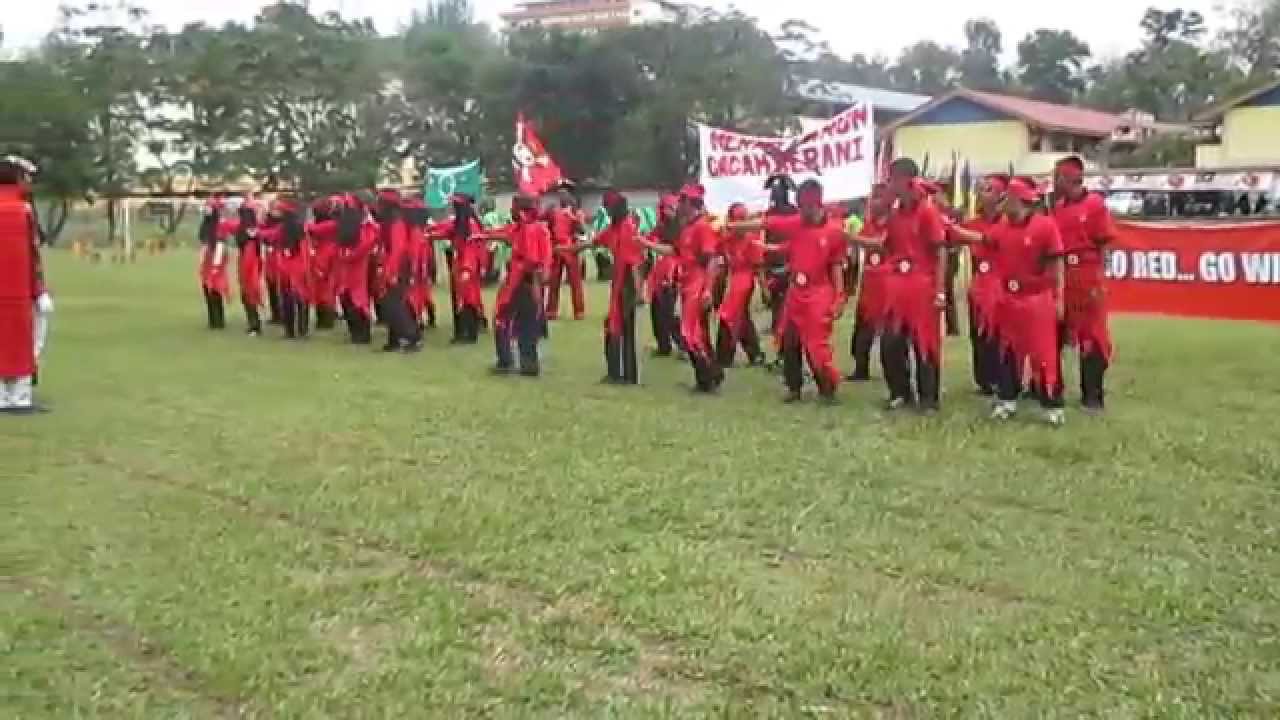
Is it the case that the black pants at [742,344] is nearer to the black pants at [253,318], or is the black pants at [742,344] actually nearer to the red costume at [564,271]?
the red costume at [564,271]

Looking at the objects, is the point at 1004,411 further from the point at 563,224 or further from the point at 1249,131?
the point at 1249,131

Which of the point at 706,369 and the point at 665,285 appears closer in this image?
the point at 706,369

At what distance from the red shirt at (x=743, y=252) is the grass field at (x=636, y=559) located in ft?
3.79

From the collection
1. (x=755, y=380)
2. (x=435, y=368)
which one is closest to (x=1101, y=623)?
(x=755, y=380)

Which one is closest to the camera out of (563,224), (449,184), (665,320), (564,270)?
(665,320)

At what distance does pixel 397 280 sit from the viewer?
1623 centimetres

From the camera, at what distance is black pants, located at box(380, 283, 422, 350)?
641 inches

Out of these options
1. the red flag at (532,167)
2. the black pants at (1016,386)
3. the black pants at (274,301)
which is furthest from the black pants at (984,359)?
the red flag at (532,167)

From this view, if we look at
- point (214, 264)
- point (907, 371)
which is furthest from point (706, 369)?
point (214, 264)

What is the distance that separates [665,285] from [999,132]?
44298mm

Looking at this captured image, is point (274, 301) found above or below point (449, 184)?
below

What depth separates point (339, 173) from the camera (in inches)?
2200

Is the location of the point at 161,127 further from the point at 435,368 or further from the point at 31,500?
the point at 31,500

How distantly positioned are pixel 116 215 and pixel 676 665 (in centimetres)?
5085
